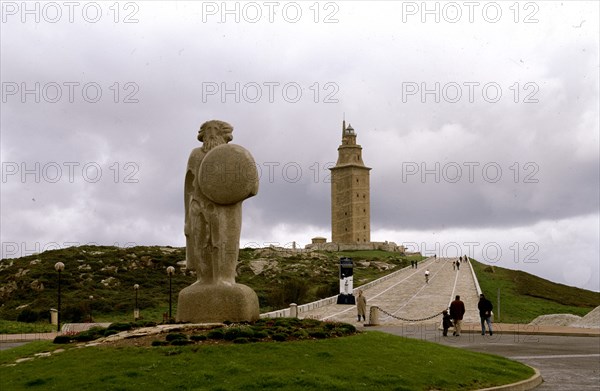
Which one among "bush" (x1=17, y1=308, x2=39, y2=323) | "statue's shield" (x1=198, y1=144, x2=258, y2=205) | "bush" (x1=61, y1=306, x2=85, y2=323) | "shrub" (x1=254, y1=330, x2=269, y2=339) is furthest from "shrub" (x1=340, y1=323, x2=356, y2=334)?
"bush" (x1=17, y1=308, x2=39, y2=323)

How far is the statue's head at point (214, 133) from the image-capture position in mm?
14711

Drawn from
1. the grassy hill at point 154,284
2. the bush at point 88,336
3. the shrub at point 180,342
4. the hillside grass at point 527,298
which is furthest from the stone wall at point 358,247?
the shrub at point 180,342

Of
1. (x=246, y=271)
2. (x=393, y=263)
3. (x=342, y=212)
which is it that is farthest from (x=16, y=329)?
(x=342, y=212)

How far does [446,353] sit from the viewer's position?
13.4 meters

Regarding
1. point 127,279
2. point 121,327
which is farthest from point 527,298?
point 121,327

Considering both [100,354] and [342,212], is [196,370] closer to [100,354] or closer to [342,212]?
[100,354]

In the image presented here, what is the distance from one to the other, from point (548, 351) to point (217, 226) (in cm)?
936

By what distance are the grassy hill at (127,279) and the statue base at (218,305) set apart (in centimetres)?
1837

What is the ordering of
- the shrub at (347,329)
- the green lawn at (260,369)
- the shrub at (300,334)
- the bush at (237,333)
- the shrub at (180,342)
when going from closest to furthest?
the green lawn at (260,369)
the shrub at (180,342)
the bush at (237,333)
the shrub at (300,334)
the shrub at (347,329)

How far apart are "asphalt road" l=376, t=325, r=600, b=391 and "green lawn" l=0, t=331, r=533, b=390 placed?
86 centimetres

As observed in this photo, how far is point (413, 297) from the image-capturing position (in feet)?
130

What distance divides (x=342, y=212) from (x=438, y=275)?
65.9 m

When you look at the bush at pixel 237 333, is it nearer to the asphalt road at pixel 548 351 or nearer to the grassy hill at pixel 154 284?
the asphalt road at pixel 548 351

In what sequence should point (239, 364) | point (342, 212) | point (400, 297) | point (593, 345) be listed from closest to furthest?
point (239, 364) → point (593, 345) → point (400, 297) → point (342, 212)
